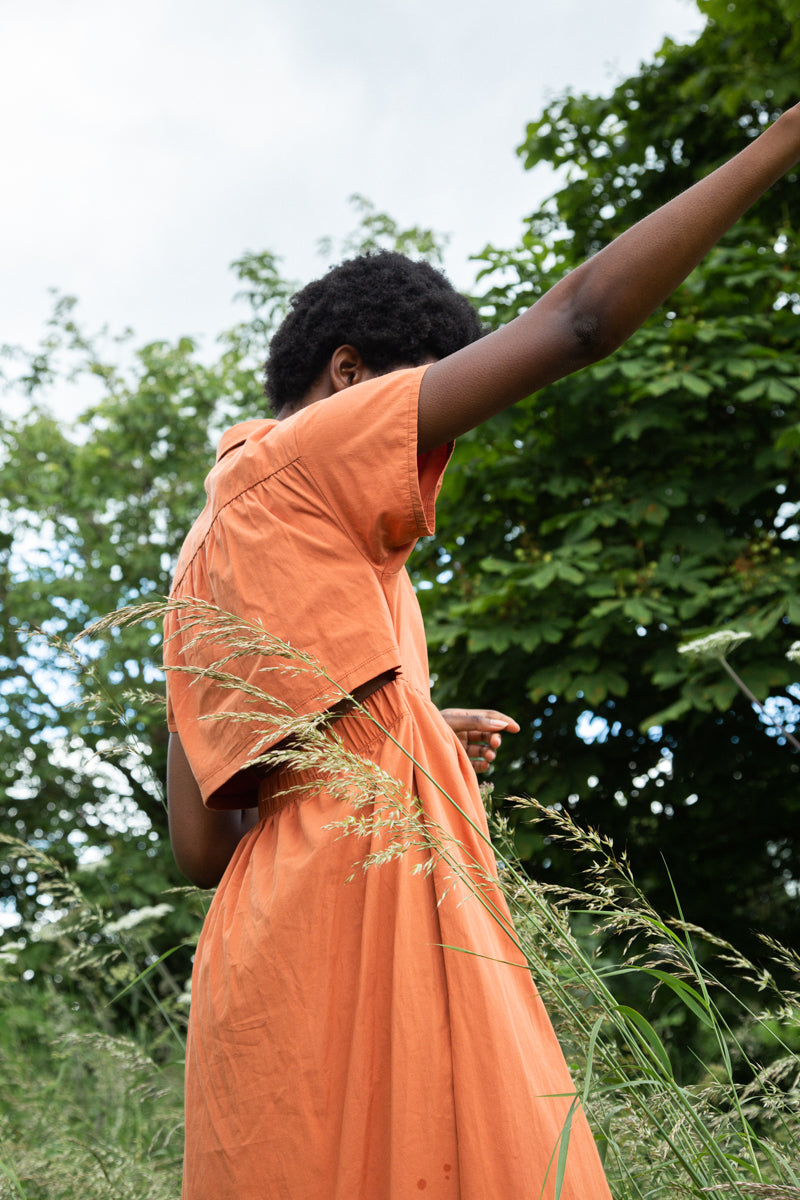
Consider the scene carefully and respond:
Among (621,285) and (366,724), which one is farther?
(366,724)

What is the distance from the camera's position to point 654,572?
13.1 ft

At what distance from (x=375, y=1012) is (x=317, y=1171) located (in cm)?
17

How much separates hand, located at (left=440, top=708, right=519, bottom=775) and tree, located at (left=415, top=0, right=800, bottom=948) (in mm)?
2233

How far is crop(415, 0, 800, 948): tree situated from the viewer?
3.95m

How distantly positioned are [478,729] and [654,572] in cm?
259

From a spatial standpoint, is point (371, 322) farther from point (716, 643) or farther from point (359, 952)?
point (716, 643)

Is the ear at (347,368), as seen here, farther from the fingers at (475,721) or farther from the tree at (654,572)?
the tree at (654,572)

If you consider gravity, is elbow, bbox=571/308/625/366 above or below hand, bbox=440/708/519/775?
above

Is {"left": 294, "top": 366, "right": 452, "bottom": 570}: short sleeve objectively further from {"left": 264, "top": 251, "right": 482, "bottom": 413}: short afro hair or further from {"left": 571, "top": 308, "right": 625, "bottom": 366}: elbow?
{"left": 264, "top": 251, "right": 482, "bottom": 413}: short afro hair

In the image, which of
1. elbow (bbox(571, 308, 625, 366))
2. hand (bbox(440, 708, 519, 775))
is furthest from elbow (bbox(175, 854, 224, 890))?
elbow (bbox(571, 308, 625, 366))

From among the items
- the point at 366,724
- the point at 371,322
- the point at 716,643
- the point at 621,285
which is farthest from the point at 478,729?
the point at 716,643

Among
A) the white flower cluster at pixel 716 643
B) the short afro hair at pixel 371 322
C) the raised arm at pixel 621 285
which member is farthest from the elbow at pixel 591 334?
the white flower cluster at pixel 716 643

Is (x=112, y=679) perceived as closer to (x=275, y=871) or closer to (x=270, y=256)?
(x=270, y=256)

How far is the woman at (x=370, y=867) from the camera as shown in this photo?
100cm
